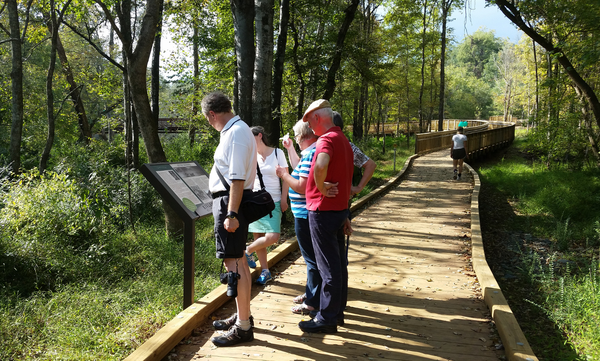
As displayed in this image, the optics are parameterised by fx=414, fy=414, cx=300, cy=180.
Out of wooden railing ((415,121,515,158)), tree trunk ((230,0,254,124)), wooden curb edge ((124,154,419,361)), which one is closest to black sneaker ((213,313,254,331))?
wooden curb edge ((124,154,419,361))

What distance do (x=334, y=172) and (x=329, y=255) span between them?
0.71 meters

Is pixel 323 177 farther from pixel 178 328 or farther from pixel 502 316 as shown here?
pixel 502 316

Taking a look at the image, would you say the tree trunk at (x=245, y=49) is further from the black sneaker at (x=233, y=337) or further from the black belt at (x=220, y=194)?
the black sneaker at (x=233, y=337)

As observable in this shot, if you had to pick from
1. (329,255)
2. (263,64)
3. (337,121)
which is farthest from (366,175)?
(263,64)

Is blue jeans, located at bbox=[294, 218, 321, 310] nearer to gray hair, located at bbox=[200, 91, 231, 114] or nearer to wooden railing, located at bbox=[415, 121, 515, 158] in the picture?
gray hair, located at bbox=[200, 91, 231, 114]

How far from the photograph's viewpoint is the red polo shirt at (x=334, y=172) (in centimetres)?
338

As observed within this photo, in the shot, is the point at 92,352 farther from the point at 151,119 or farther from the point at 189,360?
the point at 151,119

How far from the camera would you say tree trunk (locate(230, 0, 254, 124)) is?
22.9 ft

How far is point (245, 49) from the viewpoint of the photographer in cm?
709

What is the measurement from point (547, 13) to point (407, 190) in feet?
22.0

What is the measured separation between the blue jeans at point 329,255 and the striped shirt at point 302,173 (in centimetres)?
35

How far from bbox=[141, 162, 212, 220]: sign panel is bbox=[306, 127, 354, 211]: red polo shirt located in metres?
1.07

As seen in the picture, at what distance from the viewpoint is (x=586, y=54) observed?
381 inches

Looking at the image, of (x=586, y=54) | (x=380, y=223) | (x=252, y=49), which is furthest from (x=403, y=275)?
→ (x=586, y=54)
